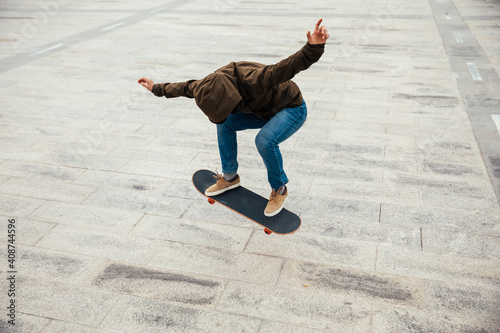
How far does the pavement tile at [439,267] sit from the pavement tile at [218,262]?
108cm

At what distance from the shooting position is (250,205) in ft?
17.3

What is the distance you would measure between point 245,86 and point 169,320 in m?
2.17

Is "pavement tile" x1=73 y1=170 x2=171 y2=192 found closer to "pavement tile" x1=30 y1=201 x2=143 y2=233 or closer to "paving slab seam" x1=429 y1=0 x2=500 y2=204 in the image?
"pavement tile" x1=30 y1=201 x2=143 y2=233

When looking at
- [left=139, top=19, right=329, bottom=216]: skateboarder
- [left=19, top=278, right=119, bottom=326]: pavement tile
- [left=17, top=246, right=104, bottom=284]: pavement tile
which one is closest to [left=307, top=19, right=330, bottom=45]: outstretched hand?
[left=139, top=19, right=329, bottom=216]: skateboarder

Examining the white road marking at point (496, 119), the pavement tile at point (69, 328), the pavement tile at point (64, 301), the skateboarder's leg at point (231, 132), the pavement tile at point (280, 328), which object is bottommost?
the white road marking at point (496, 119)

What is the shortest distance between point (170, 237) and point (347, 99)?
212 inches

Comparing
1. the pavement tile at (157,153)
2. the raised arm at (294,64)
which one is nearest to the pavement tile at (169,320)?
the raised arm at (294,64)

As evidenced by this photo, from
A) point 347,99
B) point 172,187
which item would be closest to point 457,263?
point 172,187

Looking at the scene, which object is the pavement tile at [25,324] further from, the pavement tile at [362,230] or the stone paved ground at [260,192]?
the pavement tile at [362,230]

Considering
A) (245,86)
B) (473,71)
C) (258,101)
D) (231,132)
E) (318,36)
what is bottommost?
(473,71)

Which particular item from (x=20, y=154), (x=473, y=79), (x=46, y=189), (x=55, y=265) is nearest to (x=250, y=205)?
(x=55, y=265)

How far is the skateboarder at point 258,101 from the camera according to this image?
3969mm

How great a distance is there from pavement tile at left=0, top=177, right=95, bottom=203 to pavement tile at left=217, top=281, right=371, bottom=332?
8.85 feet

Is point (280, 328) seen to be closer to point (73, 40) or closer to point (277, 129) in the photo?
point (277, 129)
